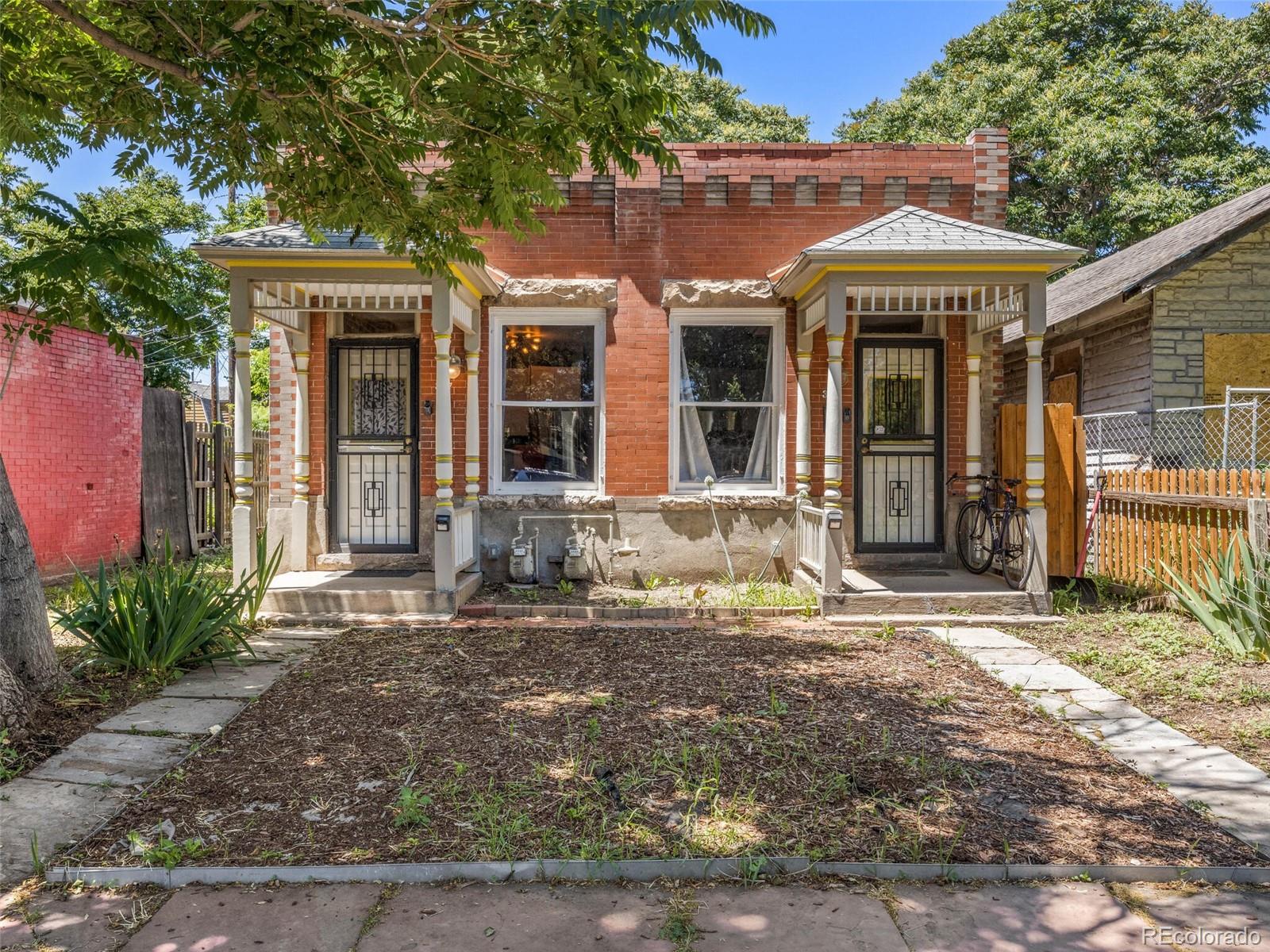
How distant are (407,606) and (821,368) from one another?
506 centimetres

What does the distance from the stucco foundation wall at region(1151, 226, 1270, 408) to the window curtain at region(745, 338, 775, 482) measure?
5.59m

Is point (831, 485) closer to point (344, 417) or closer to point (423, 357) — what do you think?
point (423, 357)

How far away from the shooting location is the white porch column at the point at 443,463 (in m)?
7.67

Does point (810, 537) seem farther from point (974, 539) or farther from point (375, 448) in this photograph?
point (375, 448)

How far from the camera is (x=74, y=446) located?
10.3 meters

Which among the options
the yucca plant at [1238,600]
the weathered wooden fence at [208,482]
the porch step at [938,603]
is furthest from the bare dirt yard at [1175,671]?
the weathered wooden fence at [208,482]

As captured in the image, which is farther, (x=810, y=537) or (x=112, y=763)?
(x=810, y=537)

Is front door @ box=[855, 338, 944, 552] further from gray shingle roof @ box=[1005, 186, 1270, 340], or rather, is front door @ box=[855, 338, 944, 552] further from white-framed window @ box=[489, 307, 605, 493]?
white-framed window @ box=[489, 307, 605, 493]

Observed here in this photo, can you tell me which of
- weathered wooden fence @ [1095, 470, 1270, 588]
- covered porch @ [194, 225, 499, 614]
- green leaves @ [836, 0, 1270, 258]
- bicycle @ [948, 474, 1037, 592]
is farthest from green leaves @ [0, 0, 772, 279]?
green leaves @ [836, 0, 1270, 258]

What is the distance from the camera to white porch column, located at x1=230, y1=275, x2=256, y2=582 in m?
7.71

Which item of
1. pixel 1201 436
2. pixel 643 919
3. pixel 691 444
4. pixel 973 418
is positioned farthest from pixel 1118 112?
pixel 643 919

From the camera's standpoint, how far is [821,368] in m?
9.34

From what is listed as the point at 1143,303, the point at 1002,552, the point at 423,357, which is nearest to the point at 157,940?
the point at 423,357

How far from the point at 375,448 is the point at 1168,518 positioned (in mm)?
8053
